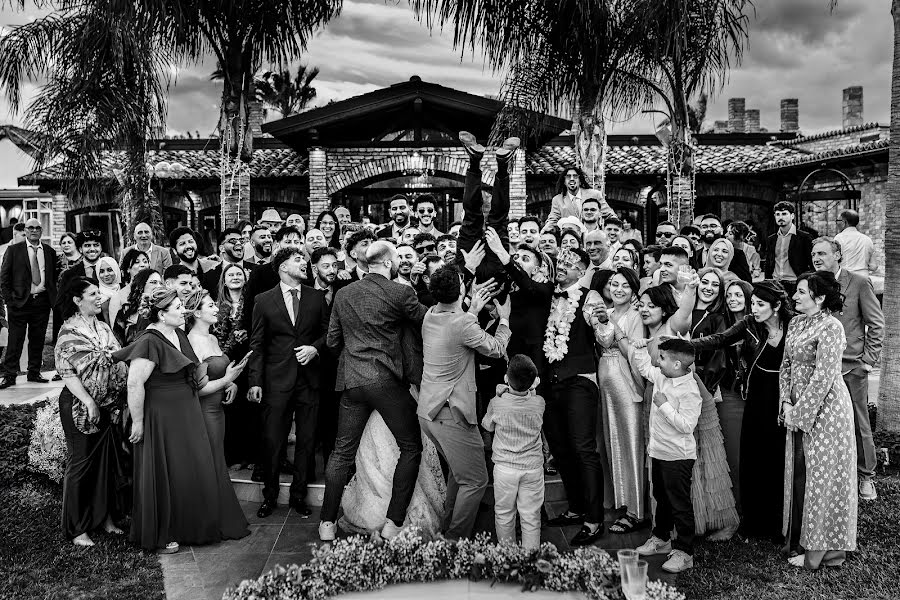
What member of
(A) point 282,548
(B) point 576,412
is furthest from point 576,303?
(A) point 282,548

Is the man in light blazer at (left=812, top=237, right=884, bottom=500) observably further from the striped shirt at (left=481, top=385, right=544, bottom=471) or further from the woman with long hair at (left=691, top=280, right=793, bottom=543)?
the striped shirt at (left=481, top=385, right=544, bottom=471)

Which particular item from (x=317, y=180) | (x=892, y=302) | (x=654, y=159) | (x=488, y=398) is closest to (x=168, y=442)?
(x=488, y=398)

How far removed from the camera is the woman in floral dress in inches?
189

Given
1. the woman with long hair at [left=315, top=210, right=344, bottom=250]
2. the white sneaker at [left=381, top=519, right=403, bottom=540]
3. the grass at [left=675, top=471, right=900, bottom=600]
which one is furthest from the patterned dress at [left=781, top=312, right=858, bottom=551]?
the woman with long hair at [left=315, top=210, right=344, bottom=250]

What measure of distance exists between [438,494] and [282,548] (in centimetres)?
114

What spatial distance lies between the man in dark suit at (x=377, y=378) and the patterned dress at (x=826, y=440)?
254 cm

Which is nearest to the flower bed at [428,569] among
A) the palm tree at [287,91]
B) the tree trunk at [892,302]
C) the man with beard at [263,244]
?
the man with beard at [263,244]

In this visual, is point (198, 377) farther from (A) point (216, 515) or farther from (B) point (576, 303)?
(B) point (576, 303)

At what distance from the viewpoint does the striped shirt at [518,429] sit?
488 centimetres

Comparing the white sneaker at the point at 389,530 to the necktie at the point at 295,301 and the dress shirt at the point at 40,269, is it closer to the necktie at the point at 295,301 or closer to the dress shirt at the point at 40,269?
the necktie at the point at 295,301

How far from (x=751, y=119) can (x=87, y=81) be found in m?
33.2

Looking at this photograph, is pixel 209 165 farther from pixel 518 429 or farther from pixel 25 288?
pixel 518 429

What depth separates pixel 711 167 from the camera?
18.7 m

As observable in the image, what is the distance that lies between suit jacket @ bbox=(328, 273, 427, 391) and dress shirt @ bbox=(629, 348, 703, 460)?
169 centimetres
